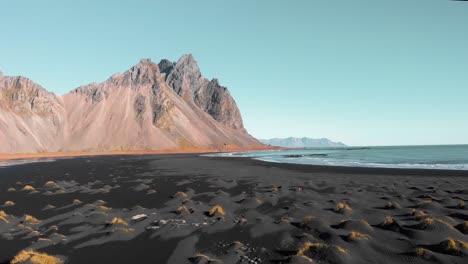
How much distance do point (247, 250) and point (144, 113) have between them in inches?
6705

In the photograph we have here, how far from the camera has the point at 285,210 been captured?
1831cm

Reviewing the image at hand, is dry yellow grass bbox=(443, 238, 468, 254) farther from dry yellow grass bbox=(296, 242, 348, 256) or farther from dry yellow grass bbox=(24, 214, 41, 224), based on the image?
dry yellow grass bbox=(24, 214, 41, 224)

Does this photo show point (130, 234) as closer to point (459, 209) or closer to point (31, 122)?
point (459, 209)

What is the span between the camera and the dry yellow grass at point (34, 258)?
1028 centimetres

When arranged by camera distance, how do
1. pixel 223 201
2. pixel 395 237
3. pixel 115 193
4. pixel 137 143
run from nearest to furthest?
pixel 395 237, pixel 223 201, pixel 115 193, pixel 137 143

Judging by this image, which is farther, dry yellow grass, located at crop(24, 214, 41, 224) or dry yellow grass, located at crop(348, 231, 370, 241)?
dry yellow grass, located at crop(24, 214, 41, 224)

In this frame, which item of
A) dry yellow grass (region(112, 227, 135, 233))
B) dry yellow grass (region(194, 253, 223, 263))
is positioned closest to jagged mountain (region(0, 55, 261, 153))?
dry yellow grass (region(112, 227, 135, 233))

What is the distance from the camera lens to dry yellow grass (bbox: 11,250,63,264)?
33.7 ft

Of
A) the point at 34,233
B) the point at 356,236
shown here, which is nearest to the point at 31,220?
the point at 34,233

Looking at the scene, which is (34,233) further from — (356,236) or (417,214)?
(417,214)

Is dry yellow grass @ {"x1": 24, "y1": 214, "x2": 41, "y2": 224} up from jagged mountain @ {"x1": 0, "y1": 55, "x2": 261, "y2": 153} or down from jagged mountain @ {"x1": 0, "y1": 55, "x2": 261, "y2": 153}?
down

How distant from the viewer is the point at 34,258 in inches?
408

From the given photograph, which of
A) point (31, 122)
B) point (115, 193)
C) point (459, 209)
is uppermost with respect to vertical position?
point (31, 122)

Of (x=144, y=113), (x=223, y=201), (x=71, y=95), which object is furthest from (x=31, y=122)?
(x=223, y=201)
